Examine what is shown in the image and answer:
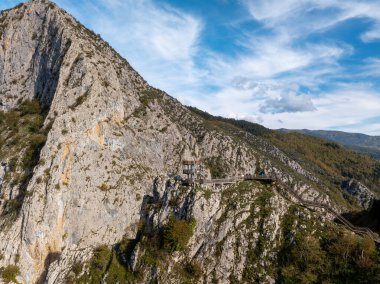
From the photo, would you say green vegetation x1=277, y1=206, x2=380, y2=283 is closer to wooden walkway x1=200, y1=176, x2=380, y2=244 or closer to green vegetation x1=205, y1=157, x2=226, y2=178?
wooden walkway x1=200, y1=176, x2=380, y2=244

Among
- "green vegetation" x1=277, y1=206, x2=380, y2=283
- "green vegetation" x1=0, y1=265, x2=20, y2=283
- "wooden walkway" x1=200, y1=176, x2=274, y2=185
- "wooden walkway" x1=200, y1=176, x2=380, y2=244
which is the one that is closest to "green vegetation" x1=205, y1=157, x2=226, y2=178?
A: "wooden walkway" x1=200, y1=176, x2=380, y2=244

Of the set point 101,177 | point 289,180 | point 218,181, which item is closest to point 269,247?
point 218,181

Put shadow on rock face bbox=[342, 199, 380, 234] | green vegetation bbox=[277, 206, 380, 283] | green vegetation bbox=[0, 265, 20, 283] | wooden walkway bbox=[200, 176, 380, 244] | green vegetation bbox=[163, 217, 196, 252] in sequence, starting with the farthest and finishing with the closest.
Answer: shadow on rock face bbox=[342, 199, 380, 234], wooden walkway bbox=[200, 176, 380, 244], green vegetation bbox=[163, 217, 196, 252], green vegetation bbox=[0, 265, 20, 283], green vegetation bbox=[277, 206, 380, 283]

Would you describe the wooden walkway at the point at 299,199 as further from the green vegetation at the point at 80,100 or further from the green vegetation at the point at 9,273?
the green vegetation at the point at 9,273

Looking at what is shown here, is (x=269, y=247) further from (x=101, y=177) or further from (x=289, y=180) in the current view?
(x=289, y=180)

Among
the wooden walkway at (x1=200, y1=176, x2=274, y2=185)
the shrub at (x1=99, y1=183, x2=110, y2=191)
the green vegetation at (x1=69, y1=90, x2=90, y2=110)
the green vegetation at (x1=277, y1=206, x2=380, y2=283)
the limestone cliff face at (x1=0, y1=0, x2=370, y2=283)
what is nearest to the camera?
the green vegetation at (x1=277, y1=206, x2=380, y2=283)

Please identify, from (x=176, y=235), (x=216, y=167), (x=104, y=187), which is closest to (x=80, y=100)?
(x=104, y=187)
